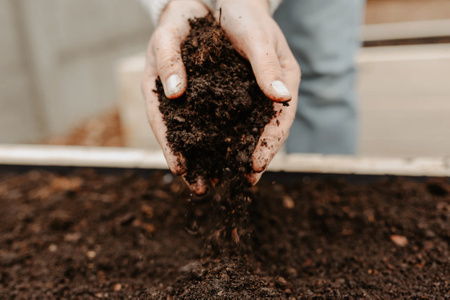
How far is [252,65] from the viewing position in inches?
37.4

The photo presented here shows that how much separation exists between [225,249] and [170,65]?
534 millimetres

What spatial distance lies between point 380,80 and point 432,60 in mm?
292

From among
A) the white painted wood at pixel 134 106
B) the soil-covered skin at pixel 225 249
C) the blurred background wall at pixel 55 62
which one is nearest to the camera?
the soil-covered skin at pixel 225 249

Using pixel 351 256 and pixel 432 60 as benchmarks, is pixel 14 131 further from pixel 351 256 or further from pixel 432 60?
pixel 432 60

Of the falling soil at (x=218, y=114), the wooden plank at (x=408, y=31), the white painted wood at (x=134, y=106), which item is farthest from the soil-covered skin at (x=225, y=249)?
the wooden plank at (x=408, y=31)

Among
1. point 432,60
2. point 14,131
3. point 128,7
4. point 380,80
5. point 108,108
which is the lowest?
point 108,108

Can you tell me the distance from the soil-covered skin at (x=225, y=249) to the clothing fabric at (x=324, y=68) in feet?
1.38

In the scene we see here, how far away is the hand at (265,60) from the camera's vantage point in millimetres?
913

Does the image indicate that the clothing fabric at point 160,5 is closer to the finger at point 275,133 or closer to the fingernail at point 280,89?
the finger at point 275,133

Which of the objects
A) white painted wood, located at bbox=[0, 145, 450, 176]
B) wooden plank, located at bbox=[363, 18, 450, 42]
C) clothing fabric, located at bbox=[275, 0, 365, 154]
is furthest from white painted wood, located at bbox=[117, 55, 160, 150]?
wooden plank, located at bbox=[363, 18, 450, 42]

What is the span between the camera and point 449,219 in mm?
1285

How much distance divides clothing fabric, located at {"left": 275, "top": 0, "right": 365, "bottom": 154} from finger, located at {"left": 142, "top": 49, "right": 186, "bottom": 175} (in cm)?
86

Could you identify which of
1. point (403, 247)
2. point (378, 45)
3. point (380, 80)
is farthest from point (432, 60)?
point (403, 247)

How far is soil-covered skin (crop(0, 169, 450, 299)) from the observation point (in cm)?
101
